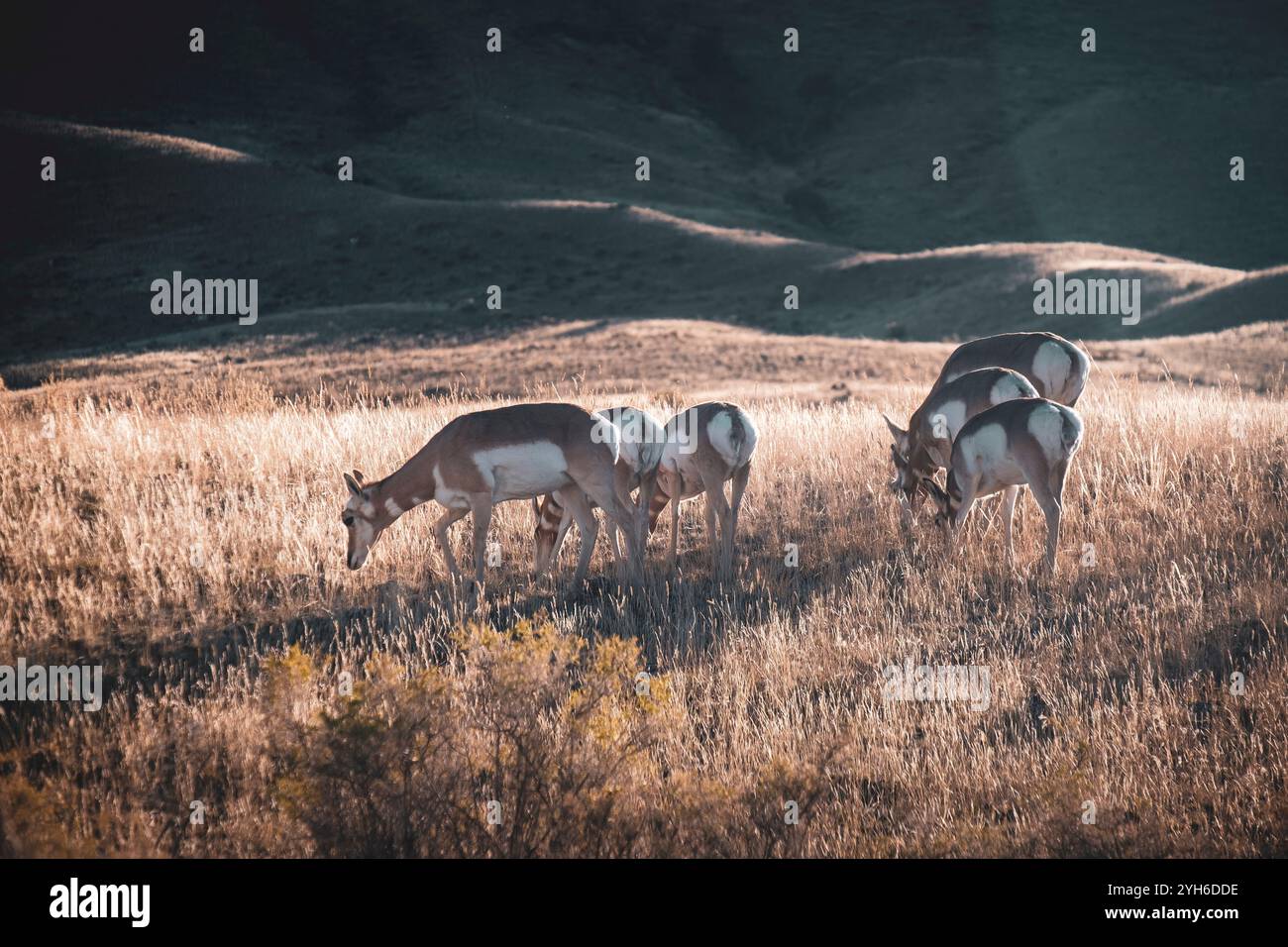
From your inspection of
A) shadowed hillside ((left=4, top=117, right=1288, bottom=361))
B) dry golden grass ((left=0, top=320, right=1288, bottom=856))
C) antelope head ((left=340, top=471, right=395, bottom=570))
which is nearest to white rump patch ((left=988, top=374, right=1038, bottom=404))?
dry golden grass ((left=0, top=320, right=1288, bottom=856))

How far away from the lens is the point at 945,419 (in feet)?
40.2

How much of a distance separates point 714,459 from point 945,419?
9.51 feet

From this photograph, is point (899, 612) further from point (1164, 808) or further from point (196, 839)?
point (196, 839)

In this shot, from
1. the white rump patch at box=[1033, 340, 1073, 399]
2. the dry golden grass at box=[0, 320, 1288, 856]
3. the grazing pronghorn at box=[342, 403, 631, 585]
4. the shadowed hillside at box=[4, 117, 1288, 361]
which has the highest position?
the shadowed hillside at box=[4, 117, 1288, 361]

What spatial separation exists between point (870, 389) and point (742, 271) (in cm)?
4195

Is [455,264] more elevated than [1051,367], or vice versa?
[455,264]

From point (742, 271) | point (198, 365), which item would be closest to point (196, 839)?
point (198, 365)

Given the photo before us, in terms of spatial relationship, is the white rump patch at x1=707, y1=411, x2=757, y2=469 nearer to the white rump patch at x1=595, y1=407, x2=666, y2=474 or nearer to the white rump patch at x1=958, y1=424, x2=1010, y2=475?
the white rump patch at x1=595, y1=407, x2=666, y2=474

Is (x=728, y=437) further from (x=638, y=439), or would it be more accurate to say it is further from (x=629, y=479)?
(x=629, y=479)

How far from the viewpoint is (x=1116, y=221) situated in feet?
317

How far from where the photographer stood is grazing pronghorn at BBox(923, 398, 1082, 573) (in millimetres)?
9992

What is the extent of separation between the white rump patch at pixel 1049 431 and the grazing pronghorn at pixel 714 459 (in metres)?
2.66

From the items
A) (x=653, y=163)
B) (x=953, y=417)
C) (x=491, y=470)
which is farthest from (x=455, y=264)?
(x=491, y=470)

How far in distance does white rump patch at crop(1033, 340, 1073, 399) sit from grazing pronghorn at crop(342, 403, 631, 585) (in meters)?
6.27
